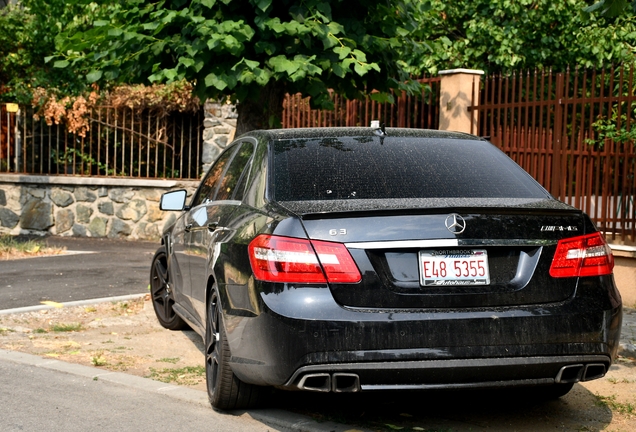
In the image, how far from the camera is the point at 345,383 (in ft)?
14.8

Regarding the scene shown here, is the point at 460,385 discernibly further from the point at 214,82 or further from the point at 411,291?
the point at 214,82

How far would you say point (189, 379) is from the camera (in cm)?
632

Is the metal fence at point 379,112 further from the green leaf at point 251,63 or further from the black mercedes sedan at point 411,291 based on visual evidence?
the black mercedes sedan at point 411,291

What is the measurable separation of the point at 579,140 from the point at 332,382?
642cm

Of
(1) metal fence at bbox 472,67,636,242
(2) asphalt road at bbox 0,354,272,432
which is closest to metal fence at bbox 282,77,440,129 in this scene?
(1) metal fence at bbox 472,67,636,242

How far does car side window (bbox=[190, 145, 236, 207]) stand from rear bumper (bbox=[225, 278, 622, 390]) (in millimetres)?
2183

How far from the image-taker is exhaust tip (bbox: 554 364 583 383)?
4680mm

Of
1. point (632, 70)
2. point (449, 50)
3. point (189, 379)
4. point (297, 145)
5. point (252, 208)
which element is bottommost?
point (189, 379)

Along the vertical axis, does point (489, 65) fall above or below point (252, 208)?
above

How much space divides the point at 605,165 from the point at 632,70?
3.31ft

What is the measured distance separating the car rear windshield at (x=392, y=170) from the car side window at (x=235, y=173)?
40 cm

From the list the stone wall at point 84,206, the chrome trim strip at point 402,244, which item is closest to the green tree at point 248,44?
the chrome trim strip at point 402,244

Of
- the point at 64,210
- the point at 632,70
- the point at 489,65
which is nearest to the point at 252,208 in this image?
the point at 632,70

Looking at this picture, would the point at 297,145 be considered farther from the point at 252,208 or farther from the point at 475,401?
the point at 475,401
